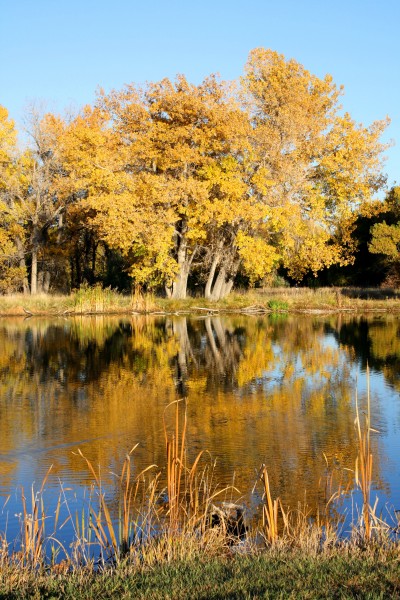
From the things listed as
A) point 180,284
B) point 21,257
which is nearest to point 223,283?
point 180,284

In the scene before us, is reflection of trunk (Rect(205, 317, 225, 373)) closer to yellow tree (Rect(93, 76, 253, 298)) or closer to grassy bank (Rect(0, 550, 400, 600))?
yellow tree (Rect(93, 76, 253, 298))

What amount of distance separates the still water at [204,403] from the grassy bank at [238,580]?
2.38m

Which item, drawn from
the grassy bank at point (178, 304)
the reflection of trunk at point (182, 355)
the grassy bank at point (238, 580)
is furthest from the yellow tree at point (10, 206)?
the grassy bank at point (238, 580)

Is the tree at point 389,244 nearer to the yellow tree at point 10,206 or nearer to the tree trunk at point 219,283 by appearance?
the tree trunk at point 219,283

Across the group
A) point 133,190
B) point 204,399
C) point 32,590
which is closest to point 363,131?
point 133,190

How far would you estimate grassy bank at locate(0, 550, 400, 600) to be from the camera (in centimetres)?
587

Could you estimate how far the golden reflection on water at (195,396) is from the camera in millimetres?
11422

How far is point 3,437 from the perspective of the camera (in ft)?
42.9

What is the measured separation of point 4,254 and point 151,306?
10201mm

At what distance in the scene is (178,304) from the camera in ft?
140

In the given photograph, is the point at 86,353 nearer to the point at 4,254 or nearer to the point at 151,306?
the point at 151,306

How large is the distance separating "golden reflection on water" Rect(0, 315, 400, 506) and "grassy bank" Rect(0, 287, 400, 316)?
8.34 m

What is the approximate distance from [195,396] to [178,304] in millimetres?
25666

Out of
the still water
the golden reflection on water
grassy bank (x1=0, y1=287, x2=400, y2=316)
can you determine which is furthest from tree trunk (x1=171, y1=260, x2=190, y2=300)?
the still water
